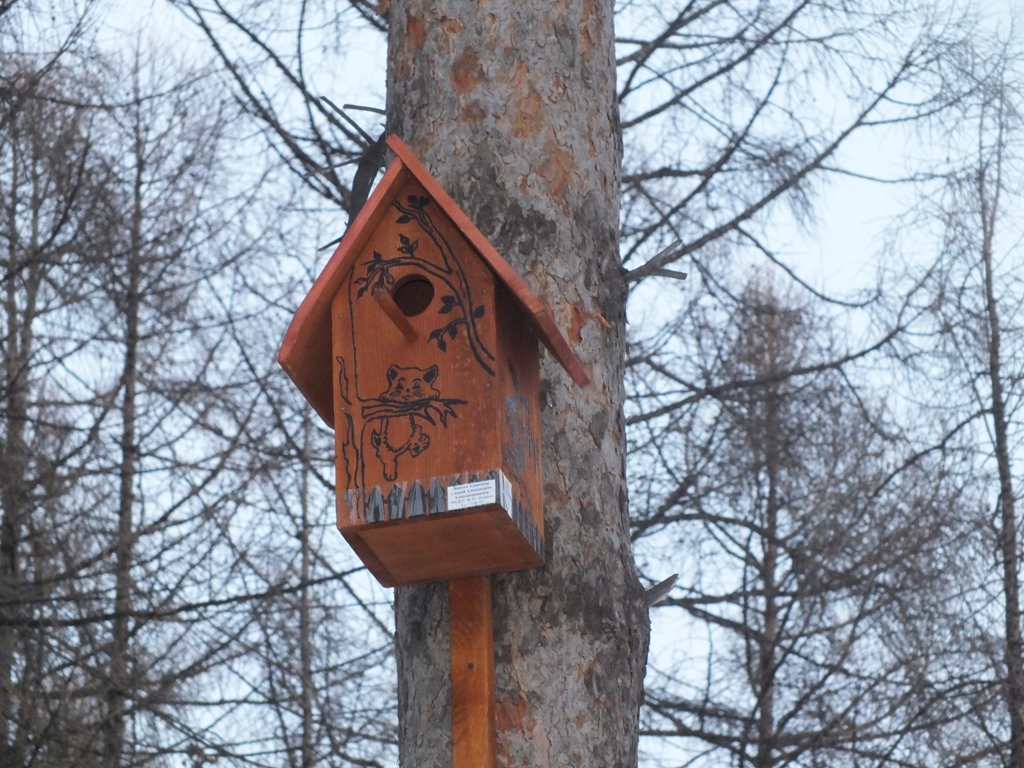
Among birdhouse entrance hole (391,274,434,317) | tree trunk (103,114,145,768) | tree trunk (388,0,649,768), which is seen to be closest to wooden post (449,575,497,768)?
→ tree trunk (388,0,649,768)

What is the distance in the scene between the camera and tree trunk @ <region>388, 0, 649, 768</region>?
96.4 inches

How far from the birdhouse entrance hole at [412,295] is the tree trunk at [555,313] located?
168mm

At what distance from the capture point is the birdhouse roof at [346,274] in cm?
245

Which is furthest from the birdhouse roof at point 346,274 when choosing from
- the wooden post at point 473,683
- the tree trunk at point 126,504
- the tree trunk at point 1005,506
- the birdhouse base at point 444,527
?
the tree trunk at point 1005,506

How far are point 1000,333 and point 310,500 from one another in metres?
3.80

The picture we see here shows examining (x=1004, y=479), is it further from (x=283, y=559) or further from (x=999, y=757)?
(x=283, y=559)

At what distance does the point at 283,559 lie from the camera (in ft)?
24.2

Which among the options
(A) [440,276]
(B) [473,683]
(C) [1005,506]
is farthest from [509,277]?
(C) [1005,506]

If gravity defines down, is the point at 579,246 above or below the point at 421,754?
above

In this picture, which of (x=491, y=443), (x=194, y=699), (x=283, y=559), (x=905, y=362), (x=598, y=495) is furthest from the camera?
(x=283, y=559)

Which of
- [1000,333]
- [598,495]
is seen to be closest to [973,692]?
[1000,333]

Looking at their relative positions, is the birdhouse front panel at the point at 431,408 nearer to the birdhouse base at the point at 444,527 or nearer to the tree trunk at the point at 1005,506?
the birdhouse base at the point at 444,527

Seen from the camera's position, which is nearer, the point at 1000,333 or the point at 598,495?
the point at 598,495

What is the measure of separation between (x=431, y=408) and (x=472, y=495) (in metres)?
0.21
